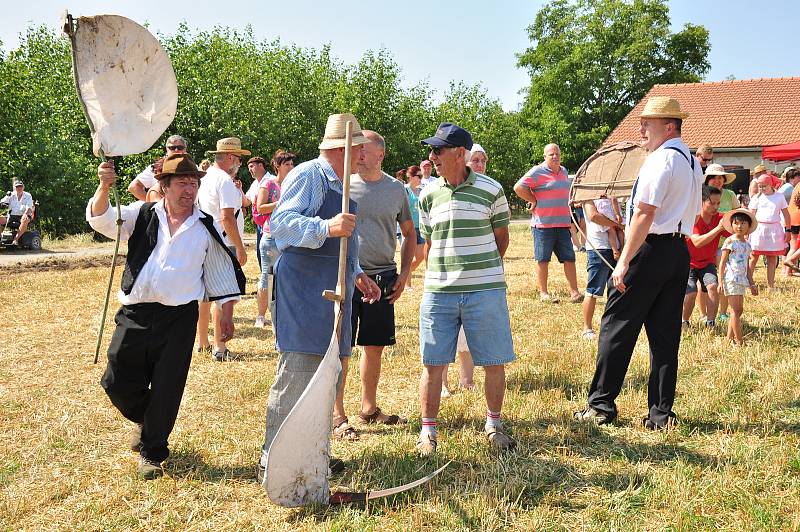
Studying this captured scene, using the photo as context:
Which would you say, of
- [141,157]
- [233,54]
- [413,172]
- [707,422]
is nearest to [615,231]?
[707,422]

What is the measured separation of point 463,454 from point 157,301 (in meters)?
2.13

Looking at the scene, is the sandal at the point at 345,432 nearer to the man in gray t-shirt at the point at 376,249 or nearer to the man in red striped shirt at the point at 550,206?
the man in gray t-shirt at the point at 376,249

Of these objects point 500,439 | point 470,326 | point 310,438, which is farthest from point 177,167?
point 500,439

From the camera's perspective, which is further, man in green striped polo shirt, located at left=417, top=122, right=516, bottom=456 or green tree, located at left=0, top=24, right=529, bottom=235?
green tree, located at left=0, top=24, right=529, bottom=235

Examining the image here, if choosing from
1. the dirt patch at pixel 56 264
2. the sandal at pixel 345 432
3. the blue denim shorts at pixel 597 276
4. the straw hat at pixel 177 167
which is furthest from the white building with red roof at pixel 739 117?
the straw hat at pixel 177 167

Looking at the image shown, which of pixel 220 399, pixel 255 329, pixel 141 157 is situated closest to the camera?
pixel 220 399

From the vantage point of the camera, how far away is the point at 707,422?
4922mm

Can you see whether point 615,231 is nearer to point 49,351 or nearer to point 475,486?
point 475,486

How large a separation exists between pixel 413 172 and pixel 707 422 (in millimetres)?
10365

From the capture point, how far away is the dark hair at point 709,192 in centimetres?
724

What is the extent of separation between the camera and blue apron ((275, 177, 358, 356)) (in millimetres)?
3844

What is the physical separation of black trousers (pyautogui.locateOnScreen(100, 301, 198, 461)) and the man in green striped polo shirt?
154 cm

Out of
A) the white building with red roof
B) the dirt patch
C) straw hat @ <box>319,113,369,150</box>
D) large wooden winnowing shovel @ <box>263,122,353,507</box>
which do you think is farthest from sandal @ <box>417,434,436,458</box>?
the white building with red roof

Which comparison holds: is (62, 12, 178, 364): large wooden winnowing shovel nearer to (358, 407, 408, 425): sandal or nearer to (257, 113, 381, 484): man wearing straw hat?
(257, 113, 381, 484): man wearing straw hat
